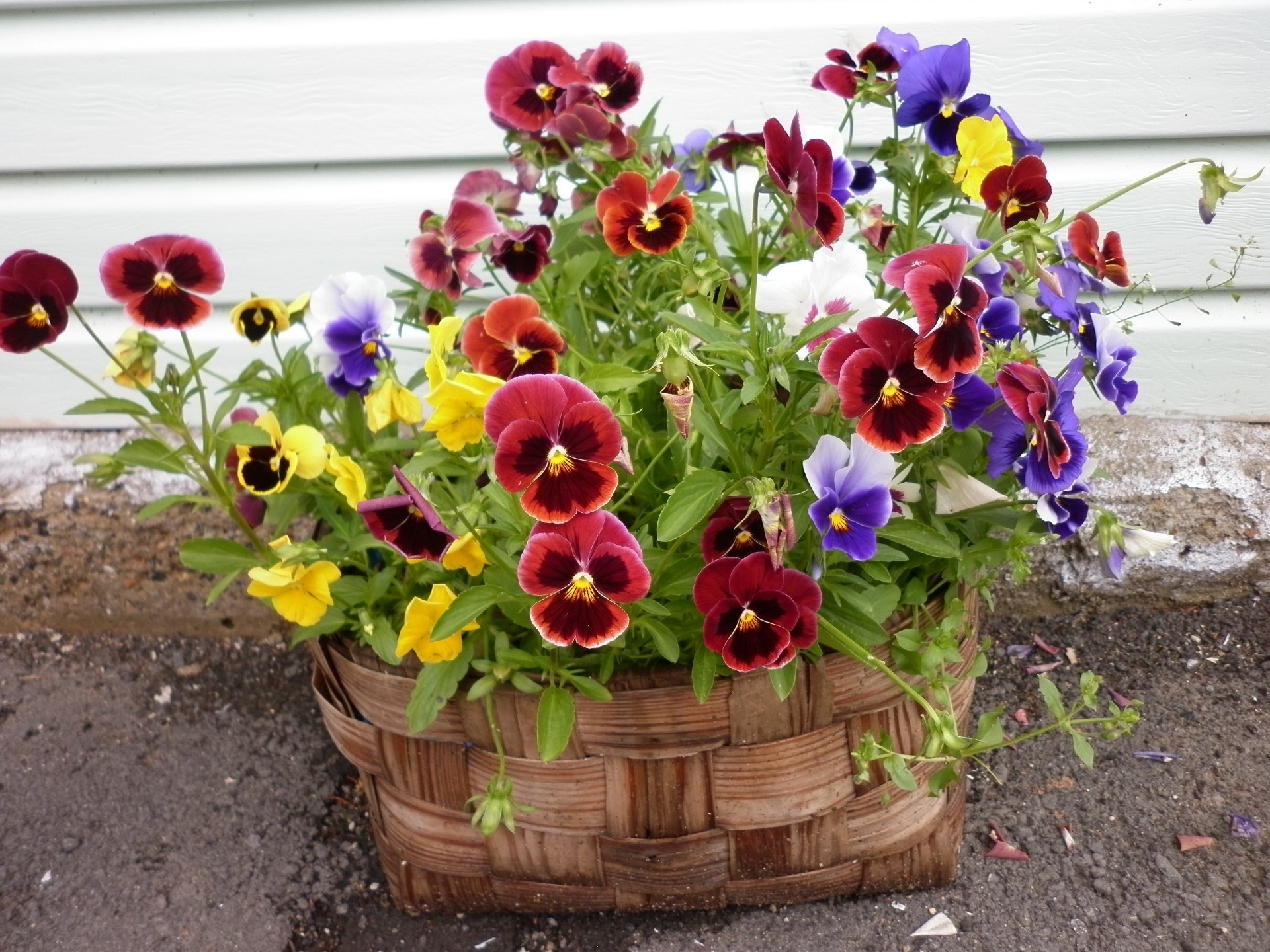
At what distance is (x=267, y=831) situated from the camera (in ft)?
4.95

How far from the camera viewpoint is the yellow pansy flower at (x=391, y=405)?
1099 millimetres

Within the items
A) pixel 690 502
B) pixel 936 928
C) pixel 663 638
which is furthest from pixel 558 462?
pixel 936 928

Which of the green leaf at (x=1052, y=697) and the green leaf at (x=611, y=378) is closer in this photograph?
the green leaf at (x=611, y=378)

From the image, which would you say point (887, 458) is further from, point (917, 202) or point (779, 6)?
point (779, 6)

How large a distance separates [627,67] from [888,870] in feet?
3.21

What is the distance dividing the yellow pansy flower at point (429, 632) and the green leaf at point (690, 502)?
0.78 feet

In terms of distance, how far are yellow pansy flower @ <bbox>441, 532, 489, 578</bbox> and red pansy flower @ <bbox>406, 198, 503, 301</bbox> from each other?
13.1 inches

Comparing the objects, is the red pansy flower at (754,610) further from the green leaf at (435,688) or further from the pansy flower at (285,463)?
the pansy flower at (285,463)

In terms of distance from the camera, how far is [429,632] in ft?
3.50

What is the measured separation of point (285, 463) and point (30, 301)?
28 cm

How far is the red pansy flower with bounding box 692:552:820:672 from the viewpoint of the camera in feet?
3.03

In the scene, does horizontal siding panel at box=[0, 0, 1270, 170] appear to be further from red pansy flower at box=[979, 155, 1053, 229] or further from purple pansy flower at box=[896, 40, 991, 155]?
red pansy flower at box=[979, 155, 1053, 229]

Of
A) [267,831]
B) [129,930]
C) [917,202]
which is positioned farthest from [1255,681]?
[129,930]

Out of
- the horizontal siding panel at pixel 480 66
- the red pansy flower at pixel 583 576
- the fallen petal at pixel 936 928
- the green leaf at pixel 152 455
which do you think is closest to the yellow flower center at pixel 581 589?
the red pansy flower at pixel 583 576
